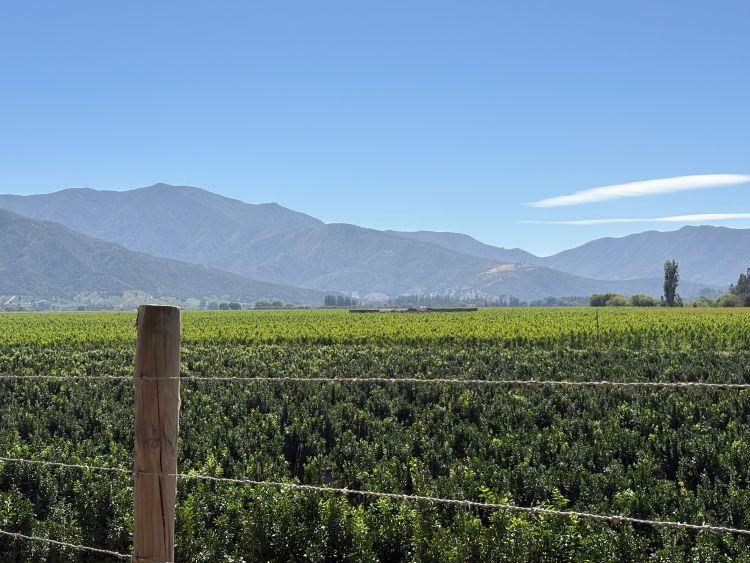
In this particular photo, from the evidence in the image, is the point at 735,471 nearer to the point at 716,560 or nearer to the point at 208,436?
the point at 716,560

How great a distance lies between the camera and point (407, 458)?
1295 cm

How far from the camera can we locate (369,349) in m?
32.5

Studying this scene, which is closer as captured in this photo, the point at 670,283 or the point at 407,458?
the point at 407,458

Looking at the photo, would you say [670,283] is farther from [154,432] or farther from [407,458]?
[154,432]

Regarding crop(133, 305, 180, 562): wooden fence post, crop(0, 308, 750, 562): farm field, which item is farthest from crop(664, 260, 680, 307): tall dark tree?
crop(133, 305, 180, 562): wooden fence post

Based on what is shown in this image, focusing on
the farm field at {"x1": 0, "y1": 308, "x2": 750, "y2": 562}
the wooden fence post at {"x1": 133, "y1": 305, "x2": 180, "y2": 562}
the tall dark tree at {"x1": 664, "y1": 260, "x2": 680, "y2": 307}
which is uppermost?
the tall dark tree at {"x1": 664, "y1": 260, "x2": 680, "y2": 307}

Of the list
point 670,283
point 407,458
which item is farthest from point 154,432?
point 670,283

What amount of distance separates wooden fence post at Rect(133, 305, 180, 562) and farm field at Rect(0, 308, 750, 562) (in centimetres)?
372

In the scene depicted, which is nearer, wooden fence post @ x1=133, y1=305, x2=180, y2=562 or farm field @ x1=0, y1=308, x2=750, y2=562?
wooden fence post @ x1=133, y1=305, x2=180, y2=562

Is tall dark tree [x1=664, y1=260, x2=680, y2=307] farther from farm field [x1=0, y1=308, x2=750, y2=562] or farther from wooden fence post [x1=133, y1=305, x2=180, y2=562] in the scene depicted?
wooden fence post [x1=133, y1=305, x2=180, y2=562]

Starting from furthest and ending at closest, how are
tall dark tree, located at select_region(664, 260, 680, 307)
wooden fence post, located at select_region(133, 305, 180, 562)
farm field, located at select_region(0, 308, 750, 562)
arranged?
tall dark tree, located at select_region(664, 260, 680, 307)
farm field, located at select_region(0, 308, 750, 562)
wooden fence post, located at select_region(133, 305, 180, 562)

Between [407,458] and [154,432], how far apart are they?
9465mm

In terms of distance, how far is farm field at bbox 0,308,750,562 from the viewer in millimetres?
7992

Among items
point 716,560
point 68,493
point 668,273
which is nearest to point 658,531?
point 716,560
